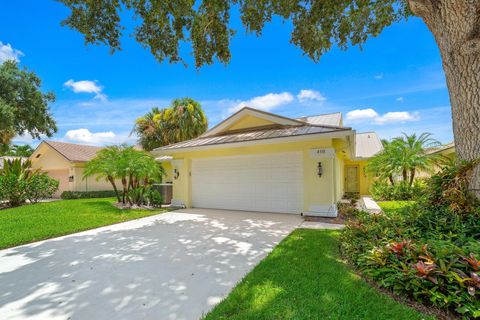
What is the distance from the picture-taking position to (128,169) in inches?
408

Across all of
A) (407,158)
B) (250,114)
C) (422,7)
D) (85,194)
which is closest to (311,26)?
(422,7)

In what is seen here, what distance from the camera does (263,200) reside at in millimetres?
9352

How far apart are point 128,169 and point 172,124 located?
8.75 metres

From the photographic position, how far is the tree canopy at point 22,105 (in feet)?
47.4

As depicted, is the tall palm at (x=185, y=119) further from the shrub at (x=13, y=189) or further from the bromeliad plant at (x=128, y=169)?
the shrub at (x=13, y=189)

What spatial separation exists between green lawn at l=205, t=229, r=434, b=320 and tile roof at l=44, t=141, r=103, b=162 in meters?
18.3

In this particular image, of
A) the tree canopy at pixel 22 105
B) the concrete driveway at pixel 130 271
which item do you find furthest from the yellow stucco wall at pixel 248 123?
the tree canopy at pixel 22 105

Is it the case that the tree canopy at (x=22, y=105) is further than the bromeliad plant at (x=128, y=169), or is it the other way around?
the tree canopy at (x=22, y=105)

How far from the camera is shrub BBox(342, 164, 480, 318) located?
2523 millimetres

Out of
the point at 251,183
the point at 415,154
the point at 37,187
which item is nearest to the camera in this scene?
the point at 251,183

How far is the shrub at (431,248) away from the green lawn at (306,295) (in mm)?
287

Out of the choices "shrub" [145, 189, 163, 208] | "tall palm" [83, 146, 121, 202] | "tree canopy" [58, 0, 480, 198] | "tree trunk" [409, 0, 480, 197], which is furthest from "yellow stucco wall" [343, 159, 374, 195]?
"tall palm" [83, 146, 121, 202]

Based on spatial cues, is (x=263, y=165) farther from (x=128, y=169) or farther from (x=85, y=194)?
(x=85, y=194)

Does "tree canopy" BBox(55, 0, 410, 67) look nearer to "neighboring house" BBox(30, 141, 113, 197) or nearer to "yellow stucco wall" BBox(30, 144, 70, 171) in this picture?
"neighboring house" BBox(30, 141, 113, 197)
